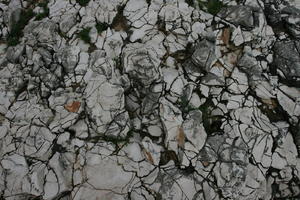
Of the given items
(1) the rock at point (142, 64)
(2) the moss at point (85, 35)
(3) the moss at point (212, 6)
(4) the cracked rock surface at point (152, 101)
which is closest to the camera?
(4) the cracked rock surface at point (152, 101)

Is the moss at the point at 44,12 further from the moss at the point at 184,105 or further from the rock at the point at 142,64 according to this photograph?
the moss at the point at 184,105

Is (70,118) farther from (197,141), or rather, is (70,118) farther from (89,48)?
(197,141)

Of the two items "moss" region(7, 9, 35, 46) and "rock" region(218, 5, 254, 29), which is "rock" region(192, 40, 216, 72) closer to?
"rock" region(218, 5, 254, 29)

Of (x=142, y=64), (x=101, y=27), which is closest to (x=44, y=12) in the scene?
(x=101, y=27)

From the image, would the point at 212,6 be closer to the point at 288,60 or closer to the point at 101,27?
the point at 288,60

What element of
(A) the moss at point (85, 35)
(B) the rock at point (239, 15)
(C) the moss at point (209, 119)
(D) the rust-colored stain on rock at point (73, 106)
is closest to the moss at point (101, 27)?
(A) the moss at point (85, 35)

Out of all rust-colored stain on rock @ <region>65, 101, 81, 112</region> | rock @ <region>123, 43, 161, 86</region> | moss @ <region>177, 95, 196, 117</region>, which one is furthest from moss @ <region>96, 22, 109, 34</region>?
moss @ <region>177, 95, 196, 117</region>
